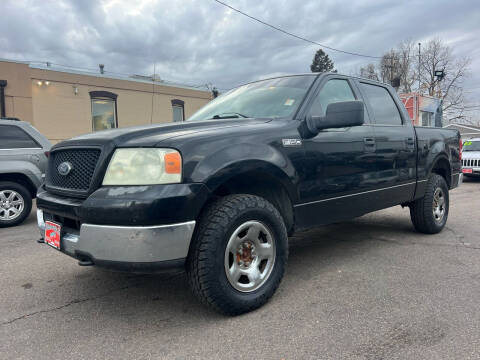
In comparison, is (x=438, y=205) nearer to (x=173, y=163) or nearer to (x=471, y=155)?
(x=173, y=163)

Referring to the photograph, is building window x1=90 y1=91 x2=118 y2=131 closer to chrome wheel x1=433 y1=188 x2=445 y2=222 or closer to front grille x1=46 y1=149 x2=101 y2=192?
front grille x1=46 y1=149 x2=101 y2=192

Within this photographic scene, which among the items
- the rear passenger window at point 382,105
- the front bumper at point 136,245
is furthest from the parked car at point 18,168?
the rear passenger window at point 382,105

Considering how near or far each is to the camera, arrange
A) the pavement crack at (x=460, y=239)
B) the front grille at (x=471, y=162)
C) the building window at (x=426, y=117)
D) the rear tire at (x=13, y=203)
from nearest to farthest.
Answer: the pavement crack at (x=460, y=239) < the rear tire at (x=13, y=203) < the front grille at (x=471, y=162) < the building window at (x=426, y=117)

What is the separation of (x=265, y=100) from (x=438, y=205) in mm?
3007

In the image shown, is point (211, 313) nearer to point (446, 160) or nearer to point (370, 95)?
point (370, 95)

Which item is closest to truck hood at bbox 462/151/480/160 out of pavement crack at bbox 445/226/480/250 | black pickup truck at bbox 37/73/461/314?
pavement crack at bbox 445/226/480/250

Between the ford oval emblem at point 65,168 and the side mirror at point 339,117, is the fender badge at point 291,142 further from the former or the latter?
the ford oval emblem at point 65,168

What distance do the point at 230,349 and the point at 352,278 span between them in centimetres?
154

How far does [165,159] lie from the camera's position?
2363 millimetres

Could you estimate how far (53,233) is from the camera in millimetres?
2684

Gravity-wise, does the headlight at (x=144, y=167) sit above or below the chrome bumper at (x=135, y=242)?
above

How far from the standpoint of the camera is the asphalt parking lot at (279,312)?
2262 mm

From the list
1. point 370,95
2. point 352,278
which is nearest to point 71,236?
point 352,278

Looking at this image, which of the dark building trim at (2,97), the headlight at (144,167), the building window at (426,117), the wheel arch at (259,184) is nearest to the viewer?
the headlight at (144,167)
